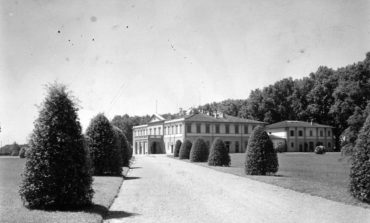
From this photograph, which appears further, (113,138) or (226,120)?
(226,120)

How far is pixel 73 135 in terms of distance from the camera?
1008cm

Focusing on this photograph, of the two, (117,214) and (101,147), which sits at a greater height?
(101,147)

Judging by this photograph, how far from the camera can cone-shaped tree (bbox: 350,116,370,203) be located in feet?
34.6

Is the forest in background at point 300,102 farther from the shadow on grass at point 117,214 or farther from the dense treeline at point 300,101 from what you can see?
the shadow on grass at point 117,214

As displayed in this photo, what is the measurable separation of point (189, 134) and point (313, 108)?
28.1 m

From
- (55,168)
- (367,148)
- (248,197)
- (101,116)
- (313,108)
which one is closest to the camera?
(55,168)

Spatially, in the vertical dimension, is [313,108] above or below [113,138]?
above

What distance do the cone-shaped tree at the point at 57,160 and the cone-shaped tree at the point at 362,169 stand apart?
26.3ft

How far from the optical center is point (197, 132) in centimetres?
6644

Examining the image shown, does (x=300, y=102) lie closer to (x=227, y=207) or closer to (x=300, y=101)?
(x=300, y=101)

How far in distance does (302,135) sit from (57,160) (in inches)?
2739

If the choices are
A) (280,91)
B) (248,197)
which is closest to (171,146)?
(280,91)

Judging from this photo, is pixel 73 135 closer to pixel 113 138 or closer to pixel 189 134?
pixel 113 138

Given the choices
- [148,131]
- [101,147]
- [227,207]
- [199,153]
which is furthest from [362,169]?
[148,131]
